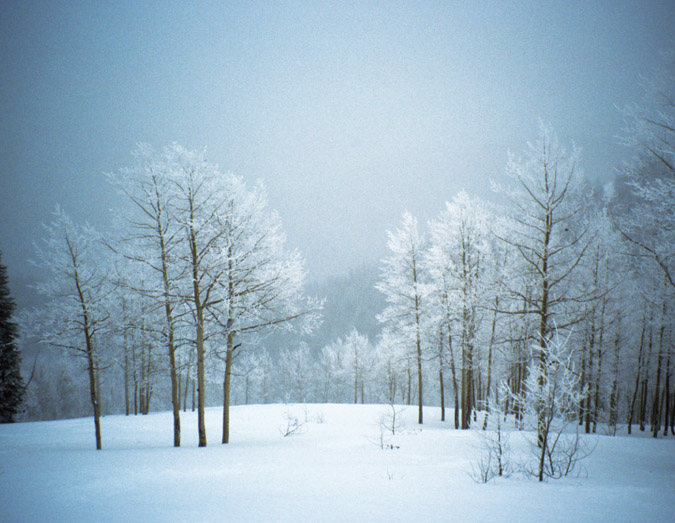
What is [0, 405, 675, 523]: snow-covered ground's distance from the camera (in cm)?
452

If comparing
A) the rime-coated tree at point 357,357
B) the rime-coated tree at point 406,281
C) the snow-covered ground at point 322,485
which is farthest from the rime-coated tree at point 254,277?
the rime-coated tree at point 357,357

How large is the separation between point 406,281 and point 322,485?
Answer: 12239 mm

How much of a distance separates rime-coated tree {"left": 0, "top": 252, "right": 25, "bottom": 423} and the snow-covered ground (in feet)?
36.5

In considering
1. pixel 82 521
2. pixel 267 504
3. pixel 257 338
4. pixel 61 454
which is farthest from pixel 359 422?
pixel 82 521

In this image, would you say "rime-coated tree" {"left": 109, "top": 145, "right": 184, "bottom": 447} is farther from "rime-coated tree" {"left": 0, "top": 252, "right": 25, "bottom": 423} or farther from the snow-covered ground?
"rime-coated tree" {"left": 0, "top": 252, "right": 25, "bottom": 423}

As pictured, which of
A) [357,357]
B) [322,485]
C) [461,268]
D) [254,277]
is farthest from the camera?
[357,357]

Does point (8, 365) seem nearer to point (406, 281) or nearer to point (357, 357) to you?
point (406, 281)

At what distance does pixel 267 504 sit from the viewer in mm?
4879

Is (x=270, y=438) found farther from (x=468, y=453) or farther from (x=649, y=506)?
(x=649, y=506)

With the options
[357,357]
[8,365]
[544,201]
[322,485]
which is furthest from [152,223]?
[357,357]

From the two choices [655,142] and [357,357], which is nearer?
[655,142]

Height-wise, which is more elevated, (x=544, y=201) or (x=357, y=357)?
(x=544, y=201)

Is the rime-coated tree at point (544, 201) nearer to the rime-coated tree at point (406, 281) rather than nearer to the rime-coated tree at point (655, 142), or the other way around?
the rime-coated tree at point (655, 142)

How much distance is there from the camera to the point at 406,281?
1702cm
